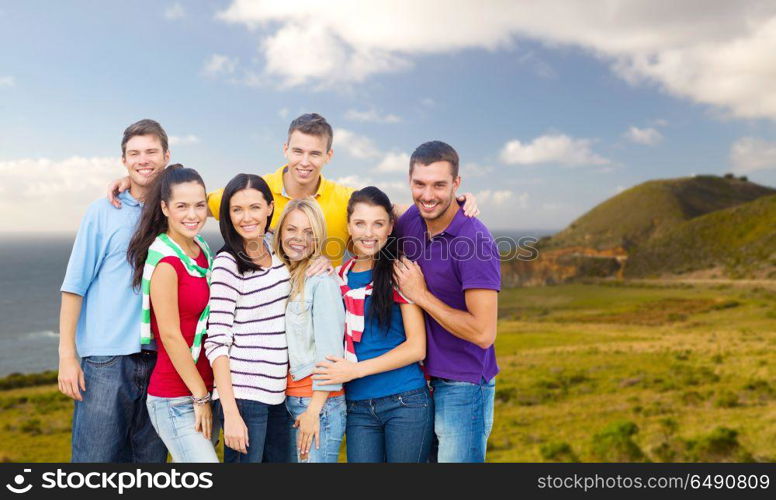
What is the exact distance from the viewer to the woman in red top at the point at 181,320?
14.2 feet

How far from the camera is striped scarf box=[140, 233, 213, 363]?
14.6 feet

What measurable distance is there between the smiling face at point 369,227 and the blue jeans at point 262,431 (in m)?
1.42

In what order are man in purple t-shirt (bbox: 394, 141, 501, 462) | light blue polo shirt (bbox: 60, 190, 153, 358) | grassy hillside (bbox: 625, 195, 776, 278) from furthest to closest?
1. grassy hillside (bbox: 625, 195, 776, 278)
2. light blue polo shirt (bbox: 60, 190, 153, 358)
3. man in purple t-shirt (bbox: 394, 141, 501, 462)

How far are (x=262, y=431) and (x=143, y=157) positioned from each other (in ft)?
8.38

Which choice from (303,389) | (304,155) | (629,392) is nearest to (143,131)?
(304,155)

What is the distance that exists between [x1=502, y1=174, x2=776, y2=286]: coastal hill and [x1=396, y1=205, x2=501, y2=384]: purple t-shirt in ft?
327

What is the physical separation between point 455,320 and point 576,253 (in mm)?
126014

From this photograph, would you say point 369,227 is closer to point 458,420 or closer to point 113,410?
point 458,420

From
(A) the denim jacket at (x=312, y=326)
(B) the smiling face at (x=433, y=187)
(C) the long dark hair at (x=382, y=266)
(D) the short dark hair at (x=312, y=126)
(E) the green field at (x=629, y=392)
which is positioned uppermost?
(D) the short dark hair at (x=312, y=126)

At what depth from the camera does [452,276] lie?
483 cm

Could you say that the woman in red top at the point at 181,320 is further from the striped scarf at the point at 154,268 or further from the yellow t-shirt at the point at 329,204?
the yellow t-shirt at the point at 329,204

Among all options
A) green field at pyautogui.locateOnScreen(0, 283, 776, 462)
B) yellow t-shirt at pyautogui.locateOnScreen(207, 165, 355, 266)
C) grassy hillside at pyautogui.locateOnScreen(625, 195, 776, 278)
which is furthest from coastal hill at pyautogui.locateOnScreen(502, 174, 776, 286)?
yellow t-shirt at pyautogui.locateOnScreen(207, 165, 355, 266)

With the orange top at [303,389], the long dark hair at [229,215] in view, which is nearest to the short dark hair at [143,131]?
the long dark hair at [229,215]

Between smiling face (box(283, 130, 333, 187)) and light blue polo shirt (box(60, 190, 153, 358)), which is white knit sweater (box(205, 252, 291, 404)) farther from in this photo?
smiling face (box(283, 130, 333, 187))
